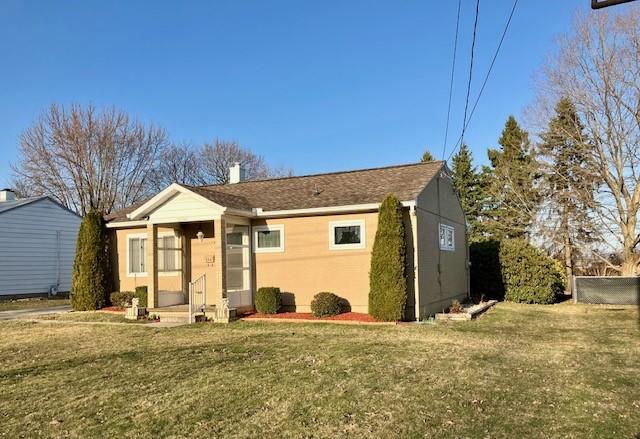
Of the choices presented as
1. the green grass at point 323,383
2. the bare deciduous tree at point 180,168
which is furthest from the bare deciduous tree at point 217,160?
the green grass at point 323,383

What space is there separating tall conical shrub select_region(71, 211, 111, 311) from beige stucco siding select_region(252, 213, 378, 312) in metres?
5.59

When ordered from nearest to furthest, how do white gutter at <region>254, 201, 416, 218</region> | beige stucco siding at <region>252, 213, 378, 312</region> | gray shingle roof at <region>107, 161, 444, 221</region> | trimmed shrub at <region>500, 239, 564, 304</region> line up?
white gutter at <region>254, 201, 416, 218</region>, beige stucco siding at <region>252, 213, 378, 312</region>, gray shingle roof at <region>107, 161, 444, 221</region>, trimmed shrub at <region>500, 239, 564, 304</region>

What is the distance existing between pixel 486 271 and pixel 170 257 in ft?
39.8

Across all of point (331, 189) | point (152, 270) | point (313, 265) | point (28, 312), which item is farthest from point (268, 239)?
point (28, 312)

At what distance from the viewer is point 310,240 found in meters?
13.8

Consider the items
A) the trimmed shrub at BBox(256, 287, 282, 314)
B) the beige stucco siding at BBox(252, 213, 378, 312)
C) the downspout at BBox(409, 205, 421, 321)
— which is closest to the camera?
the downspout at BBox(409, 205, 421, 321)

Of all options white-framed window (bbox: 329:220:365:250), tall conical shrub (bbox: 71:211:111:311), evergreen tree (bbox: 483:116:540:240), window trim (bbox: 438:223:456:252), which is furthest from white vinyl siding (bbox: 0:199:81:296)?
evergreen tree (bbox: 483:116:540:240)

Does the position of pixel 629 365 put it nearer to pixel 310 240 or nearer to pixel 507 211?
pixel 310 240

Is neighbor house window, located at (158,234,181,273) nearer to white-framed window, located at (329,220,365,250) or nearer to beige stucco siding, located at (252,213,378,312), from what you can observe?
beige stucco siding, located at (252,213,378,312)

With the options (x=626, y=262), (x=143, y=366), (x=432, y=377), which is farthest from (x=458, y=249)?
(x=143, y=366)

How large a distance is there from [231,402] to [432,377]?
2.71m

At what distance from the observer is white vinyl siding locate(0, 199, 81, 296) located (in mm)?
21656

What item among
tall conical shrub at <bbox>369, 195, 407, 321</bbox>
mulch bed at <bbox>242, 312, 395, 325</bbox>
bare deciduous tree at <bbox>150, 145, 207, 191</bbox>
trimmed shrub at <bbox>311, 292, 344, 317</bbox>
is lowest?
mulch bed at <bbox>242, 312, 395, 325</bbox>

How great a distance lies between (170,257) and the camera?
52.6 feet
